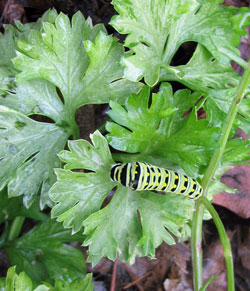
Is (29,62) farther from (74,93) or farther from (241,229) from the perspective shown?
(241,229)

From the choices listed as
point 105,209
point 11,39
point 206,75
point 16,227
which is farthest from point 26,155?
point 206,75

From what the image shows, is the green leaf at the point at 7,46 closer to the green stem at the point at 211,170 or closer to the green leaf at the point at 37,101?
the green leaf at the point at 37,101

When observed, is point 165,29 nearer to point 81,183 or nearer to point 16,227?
point 81,183

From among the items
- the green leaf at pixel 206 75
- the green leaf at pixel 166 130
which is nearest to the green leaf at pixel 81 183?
the green leaf at pixel 166 130

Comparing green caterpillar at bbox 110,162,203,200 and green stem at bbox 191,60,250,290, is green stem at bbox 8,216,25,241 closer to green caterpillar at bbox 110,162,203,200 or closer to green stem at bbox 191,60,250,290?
green caterpillar at bbox 110,162,203,200

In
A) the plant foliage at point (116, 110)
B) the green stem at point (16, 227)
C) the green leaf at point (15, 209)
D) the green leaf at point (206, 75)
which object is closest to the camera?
the plant foliage at point (116, 110)
